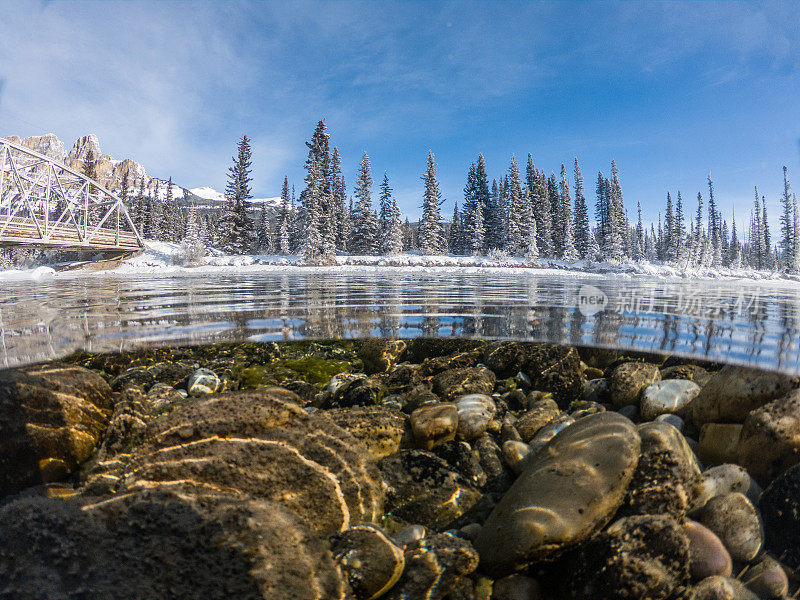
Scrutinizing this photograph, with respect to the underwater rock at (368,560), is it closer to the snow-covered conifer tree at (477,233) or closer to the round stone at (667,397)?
the round stone at (667,397)

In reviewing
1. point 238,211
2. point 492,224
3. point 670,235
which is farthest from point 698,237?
point 238,211

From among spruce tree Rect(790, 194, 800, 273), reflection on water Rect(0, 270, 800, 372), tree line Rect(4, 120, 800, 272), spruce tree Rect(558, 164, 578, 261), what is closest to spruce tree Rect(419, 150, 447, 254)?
tree line Rect(4, 120, 800, 272)

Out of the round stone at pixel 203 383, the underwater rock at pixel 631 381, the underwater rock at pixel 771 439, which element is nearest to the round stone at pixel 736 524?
the underwater rock at pixel 771 439

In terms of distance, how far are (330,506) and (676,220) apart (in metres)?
85.3

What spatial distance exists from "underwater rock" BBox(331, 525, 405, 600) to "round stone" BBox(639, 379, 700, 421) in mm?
3063

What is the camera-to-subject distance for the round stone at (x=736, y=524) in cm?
244

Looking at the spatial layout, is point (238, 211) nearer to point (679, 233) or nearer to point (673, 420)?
point (673, 420)

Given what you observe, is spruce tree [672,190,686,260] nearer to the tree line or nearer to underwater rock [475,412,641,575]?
the tree line

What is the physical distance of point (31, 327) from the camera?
4441 millimetres

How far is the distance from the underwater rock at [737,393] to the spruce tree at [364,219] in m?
51.2

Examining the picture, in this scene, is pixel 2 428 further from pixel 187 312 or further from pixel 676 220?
pixel 676 220

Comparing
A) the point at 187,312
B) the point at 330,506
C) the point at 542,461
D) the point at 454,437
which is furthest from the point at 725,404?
the point at 187,312

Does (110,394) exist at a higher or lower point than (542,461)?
higher

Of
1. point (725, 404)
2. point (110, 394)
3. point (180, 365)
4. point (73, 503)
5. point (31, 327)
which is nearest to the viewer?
point (73, 503)
